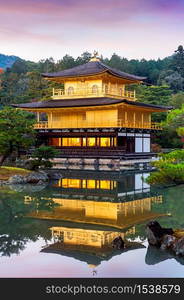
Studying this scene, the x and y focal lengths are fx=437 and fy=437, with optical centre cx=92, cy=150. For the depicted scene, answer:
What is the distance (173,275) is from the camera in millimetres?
8438

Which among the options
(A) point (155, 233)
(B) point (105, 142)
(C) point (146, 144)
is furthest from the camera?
(C) point (146, 144)

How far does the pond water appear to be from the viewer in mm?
8938

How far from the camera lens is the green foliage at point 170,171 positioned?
10711mm

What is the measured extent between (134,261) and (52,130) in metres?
27.4

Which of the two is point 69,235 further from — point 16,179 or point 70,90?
point 70,90

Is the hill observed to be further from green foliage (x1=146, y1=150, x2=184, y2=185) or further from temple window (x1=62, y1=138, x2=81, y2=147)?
green foliage (x1=146, y1=150, x2=184, y2=185)

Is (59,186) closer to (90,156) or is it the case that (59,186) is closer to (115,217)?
(115,217)

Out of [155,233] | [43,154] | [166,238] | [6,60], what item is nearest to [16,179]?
[43,154]

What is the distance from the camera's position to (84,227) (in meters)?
12.6

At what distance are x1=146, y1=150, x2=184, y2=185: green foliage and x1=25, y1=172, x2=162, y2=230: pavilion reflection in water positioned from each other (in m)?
2.19

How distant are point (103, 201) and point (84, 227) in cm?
527

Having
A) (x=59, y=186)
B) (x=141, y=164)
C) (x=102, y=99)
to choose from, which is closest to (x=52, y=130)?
(x=102, y=99)

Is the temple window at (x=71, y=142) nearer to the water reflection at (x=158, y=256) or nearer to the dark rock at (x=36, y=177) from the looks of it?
the dark rock at (x=36, y=177)

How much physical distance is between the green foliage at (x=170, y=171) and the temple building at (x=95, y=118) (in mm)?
19534
